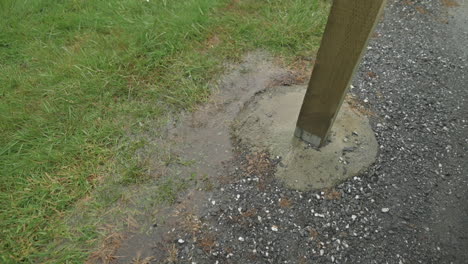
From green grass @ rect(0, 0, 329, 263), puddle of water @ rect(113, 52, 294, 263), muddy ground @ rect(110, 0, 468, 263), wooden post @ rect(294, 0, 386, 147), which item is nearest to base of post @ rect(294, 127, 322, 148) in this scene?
wooden post @ rect(294, 0, 386, 147)

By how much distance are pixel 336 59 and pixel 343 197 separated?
97 cm

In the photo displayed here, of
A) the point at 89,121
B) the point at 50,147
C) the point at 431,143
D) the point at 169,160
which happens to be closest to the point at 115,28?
the point at 89,121

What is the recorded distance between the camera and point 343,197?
7.11 feet

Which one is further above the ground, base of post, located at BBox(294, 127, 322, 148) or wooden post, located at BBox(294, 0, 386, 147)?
wooden post, located at BBox(294, 0, 386, 147)

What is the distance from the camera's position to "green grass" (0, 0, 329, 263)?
2.10 meters

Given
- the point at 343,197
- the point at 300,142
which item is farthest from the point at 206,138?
the point at 343,197

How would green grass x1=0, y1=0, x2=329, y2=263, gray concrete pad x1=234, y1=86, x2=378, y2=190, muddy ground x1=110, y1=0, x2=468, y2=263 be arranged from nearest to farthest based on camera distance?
muddy ground x1=110, y1=0, x2=468, y2=263, green grass x1=0, y1=0, x2=329, y2=263, gray concrete pad x1=234, y1=86, x2=378, y2=190

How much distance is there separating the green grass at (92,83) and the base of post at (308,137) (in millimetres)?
938

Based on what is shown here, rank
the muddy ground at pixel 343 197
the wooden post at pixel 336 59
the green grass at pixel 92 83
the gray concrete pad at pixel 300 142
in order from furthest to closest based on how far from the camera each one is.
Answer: the gray concrete pad at pixel 300 142
the green grass at pixel 92 83
the muddy ground at pixel 343 197
the wooden post at pixel 336 59

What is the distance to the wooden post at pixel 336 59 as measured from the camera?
1512 mm

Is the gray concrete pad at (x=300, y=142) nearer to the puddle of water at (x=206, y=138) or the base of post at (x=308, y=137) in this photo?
the base of post at (x=308, y=137)

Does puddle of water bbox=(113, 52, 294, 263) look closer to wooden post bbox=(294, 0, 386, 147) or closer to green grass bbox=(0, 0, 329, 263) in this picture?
green grass bbox=(0, 0, 329, 263)

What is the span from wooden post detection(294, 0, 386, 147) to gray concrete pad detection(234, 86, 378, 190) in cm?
17

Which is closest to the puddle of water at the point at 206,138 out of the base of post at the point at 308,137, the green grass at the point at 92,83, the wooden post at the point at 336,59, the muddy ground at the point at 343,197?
the muddy ground at the point at 343,197
